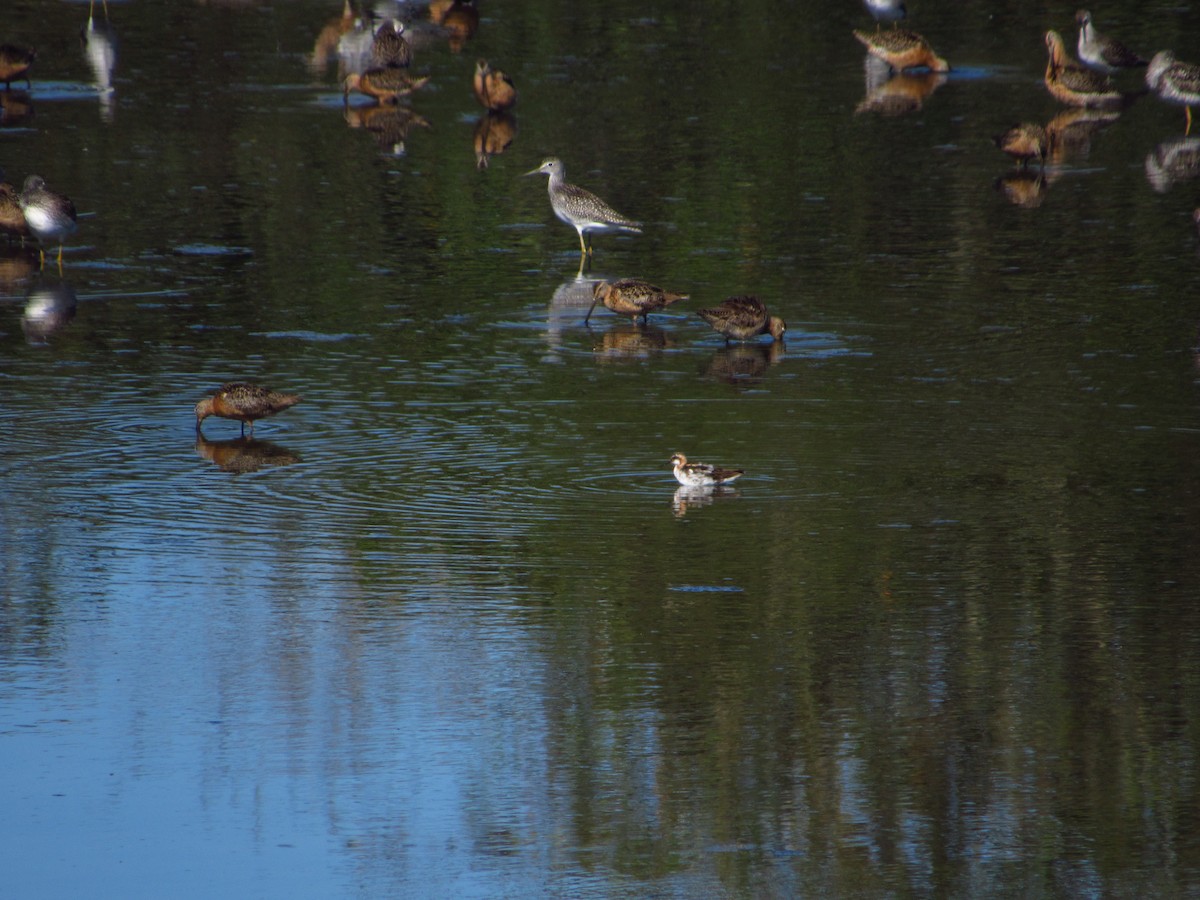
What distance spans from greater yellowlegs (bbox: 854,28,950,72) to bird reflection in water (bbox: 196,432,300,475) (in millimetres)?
18047

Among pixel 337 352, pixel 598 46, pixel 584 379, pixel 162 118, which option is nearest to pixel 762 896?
pixel 584 379

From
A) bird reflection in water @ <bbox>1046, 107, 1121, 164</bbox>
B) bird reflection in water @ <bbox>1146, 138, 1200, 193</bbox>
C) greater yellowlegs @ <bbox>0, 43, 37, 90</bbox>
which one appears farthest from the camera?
greater yellowlegs @ <bbox>0, 43, 37, 90</bbox>

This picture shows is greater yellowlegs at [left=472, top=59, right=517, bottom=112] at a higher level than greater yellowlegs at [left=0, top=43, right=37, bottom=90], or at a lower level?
lower

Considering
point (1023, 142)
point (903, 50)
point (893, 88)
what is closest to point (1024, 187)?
point (1023, 142)

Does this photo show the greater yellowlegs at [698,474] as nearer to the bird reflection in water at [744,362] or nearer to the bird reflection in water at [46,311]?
the bird reflection in water at [744,362]

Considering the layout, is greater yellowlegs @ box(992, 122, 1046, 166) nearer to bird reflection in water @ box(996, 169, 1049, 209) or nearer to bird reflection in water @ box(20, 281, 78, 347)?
bird reflection in water @ box(996, 169, 1049, 209)

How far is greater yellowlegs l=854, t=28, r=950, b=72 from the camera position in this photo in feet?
90.5

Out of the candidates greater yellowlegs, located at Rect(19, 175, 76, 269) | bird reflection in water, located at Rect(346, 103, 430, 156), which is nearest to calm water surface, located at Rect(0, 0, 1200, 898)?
greater yellowlegs, located at Rect(19, 175, 76, 269)

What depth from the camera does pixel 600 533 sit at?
9.81m

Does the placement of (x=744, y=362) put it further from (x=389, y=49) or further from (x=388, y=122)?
(x=389, y=49)

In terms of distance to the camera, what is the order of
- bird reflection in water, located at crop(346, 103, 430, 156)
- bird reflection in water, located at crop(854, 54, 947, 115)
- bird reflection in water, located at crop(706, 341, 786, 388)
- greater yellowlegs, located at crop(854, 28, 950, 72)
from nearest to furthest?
1. bird reflection in water, located at crop(706, 341, 786, 388)
2. bird reflection in water, located at crop(346, 103, 430, 156)
3. bird reflection in water, located at crop(854, 54, 947, 115)
4. greater yellowlegs, located at crop(854, 28, 950, 72)

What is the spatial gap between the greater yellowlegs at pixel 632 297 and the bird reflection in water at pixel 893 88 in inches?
425

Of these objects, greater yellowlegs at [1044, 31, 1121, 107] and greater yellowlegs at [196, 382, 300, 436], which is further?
greater yellowlegs at [1044, 31, 1121, 107]

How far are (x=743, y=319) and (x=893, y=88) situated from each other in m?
14.0
